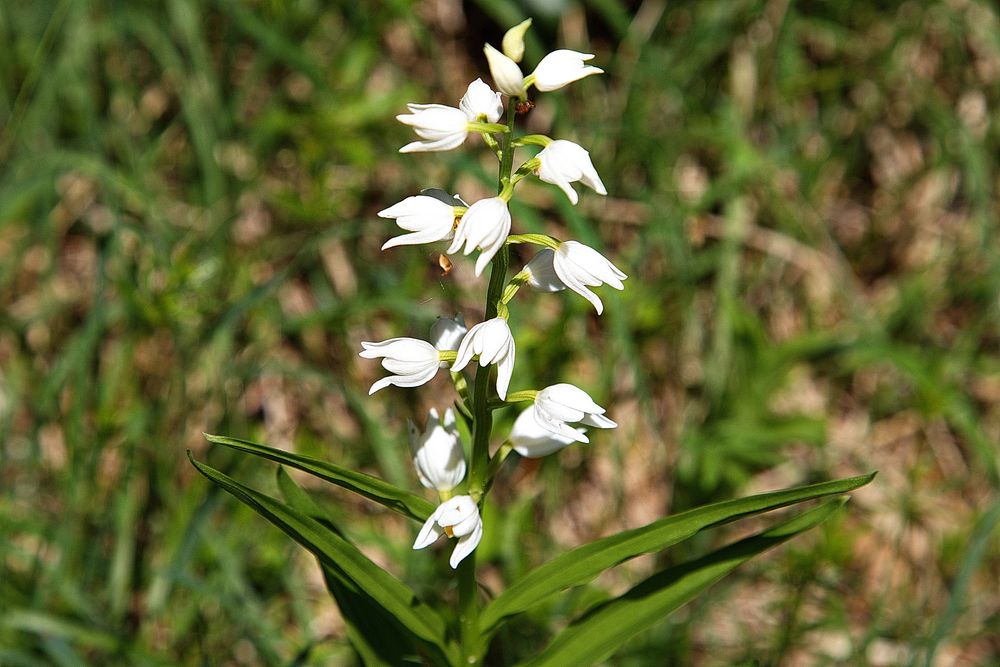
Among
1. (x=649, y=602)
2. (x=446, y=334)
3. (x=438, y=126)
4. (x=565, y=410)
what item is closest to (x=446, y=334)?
(x=446, y=334)

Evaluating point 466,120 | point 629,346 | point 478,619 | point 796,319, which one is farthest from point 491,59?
point 796,319

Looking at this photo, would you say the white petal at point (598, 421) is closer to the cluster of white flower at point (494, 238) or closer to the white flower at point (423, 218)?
the cluster of white flower at point (494, 238)

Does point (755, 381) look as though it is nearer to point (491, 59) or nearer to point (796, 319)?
point (796, 319)

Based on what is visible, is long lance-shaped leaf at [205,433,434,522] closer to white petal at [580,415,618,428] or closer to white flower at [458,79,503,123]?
white petal at [580,415,618,428]

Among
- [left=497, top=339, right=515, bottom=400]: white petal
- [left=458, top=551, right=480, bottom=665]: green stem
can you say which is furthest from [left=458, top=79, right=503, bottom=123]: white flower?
[left=458, top=551, right=480, bottom=665]: green stem

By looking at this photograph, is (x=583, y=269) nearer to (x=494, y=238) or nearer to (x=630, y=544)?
(x=494, y=238)

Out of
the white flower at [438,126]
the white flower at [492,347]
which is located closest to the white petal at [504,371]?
the white flower at [492,347]
